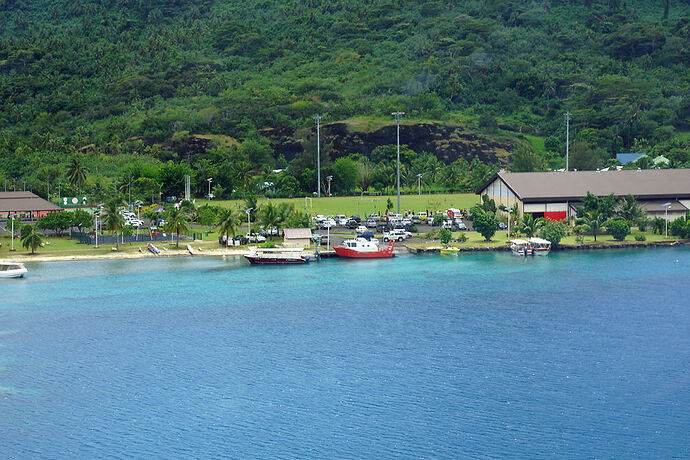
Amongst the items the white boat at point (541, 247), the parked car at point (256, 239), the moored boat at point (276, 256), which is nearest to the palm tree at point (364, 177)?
the parked car at point (256, 239)

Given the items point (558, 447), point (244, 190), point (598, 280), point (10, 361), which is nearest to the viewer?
point (558, 447)

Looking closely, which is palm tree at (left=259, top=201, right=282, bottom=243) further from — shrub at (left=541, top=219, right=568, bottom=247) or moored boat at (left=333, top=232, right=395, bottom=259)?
shrub at (left=541, top=219, right=568, bottom=247)

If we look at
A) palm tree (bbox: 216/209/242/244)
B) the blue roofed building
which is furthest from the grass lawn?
the blue roofed building

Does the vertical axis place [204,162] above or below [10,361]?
above

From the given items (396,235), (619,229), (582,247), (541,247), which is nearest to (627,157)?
(619,229)

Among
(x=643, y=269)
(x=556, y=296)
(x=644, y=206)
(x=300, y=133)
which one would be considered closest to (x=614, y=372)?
(x=556, y=296)

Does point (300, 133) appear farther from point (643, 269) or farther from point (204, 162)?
point (643, 269)
